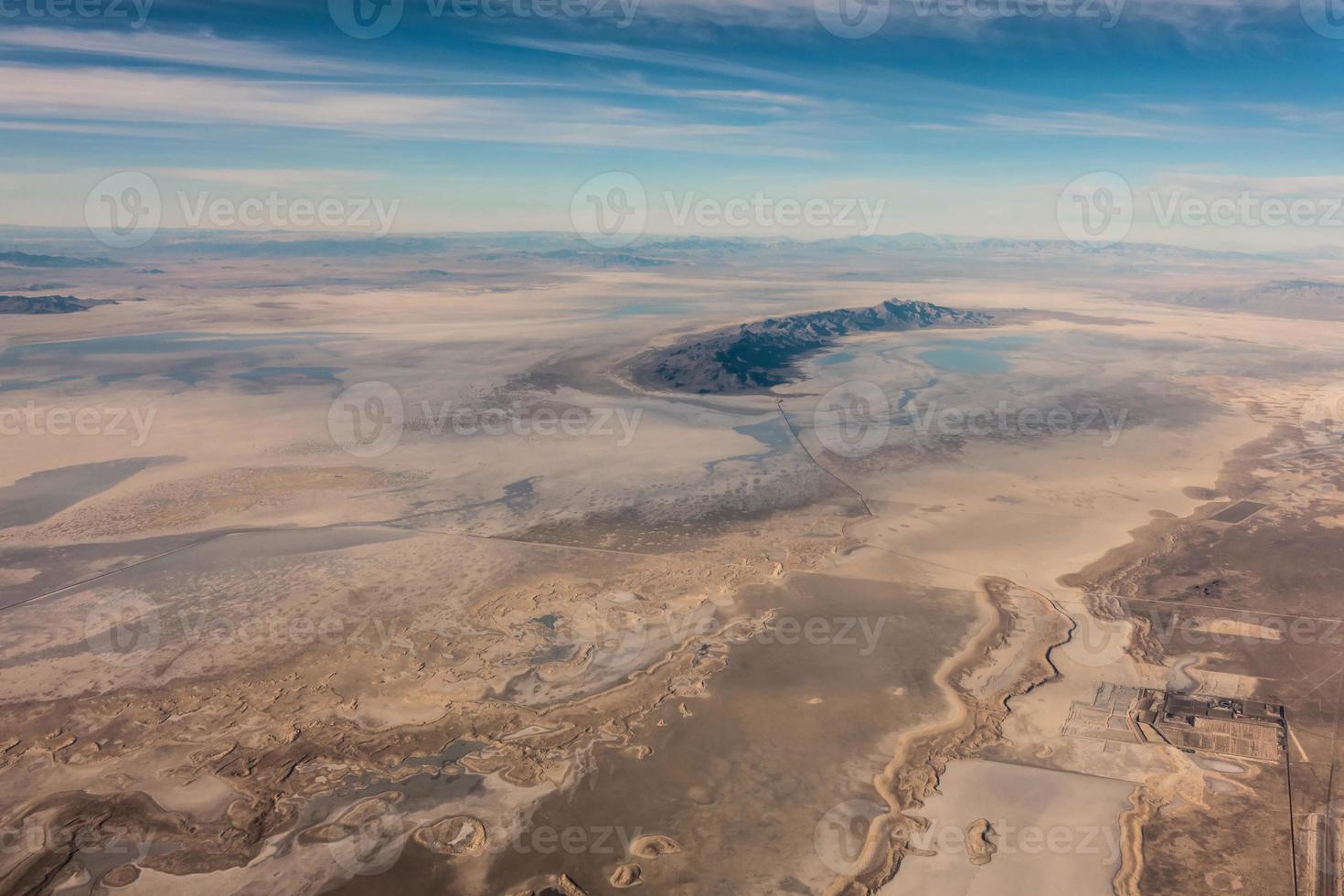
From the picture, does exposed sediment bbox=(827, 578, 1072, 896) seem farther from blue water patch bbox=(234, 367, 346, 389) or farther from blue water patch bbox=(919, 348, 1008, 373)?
blue water patch bbox=(234, 367, 346, 389)

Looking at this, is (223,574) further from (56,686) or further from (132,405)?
(132,405)

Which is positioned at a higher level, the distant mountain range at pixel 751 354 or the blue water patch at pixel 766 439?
the distant mountain range at pixel 751 354

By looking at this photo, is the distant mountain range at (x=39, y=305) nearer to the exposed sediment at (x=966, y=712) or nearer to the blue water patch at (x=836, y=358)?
the blue water patch at (x=836, y=358)

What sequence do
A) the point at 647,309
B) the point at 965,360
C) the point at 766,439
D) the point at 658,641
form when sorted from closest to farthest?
the point at 658,641 → the point at 766,439 → the point at 965,360 → the point at 647,309

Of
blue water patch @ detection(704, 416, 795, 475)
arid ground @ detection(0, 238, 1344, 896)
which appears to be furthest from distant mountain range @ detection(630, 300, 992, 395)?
blue water patch @ detection(704, 416, 795, 475)

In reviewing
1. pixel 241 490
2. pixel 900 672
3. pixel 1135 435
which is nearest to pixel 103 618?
pixel 241 490

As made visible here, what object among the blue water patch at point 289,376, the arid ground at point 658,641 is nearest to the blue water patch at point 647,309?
the blue water patch at point 289,376

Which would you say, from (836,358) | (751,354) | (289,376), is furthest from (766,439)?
(289,376)

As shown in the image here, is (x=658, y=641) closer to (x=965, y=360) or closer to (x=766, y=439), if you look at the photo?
(x=766, y=439)
